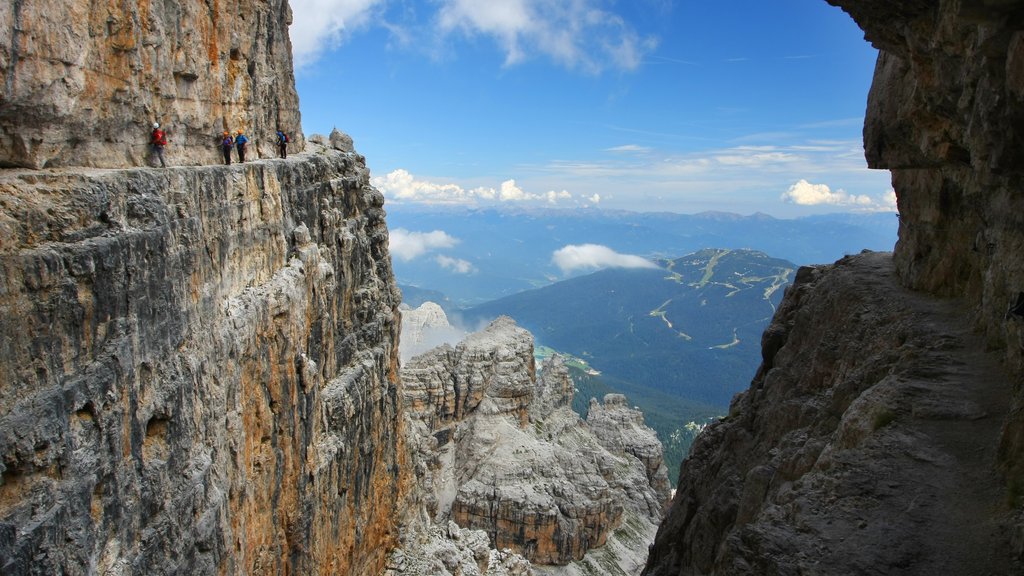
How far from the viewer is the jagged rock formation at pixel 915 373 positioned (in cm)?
1052

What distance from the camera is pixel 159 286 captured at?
608 inches

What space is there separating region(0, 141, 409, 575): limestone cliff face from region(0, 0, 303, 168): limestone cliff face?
123 centimetres

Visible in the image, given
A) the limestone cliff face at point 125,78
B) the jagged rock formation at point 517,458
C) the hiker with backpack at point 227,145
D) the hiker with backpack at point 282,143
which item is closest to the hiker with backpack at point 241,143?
the hiker with backpack at point 227,145

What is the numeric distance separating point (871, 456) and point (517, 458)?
5860cm

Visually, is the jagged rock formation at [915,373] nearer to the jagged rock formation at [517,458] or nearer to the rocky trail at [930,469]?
the rocky trail at [930,469]

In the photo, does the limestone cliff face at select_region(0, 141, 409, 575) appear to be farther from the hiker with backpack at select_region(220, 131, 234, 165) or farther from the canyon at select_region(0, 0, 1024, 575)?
the hiker with backpack at select_region(220, 131, 234, 165)

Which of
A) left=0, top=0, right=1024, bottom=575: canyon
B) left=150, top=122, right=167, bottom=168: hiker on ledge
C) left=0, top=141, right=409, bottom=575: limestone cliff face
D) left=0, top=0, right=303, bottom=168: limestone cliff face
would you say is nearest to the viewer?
left=0, top=0, right=1024, bottom=575: canyon

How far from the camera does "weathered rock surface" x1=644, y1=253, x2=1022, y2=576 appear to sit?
1073cm

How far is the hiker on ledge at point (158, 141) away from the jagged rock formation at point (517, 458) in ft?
123

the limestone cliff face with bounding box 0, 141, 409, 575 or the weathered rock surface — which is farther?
the limestone cliff face with bounding box 0, 141, 409, 575

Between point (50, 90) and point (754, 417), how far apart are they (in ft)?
68.7

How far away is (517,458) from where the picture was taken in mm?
69188

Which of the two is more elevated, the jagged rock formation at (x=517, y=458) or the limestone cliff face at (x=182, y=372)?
the limestone cliff face at (x=182, y=372)

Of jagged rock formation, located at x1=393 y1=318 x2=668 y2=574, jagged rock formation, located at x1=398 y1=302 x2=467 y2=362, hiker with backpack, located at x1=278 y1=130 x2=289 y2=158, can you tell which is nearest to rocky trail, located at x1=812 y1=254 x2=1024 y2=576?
hiker with backpack, located at x1=278 y1=130 x2=289 y2=158
